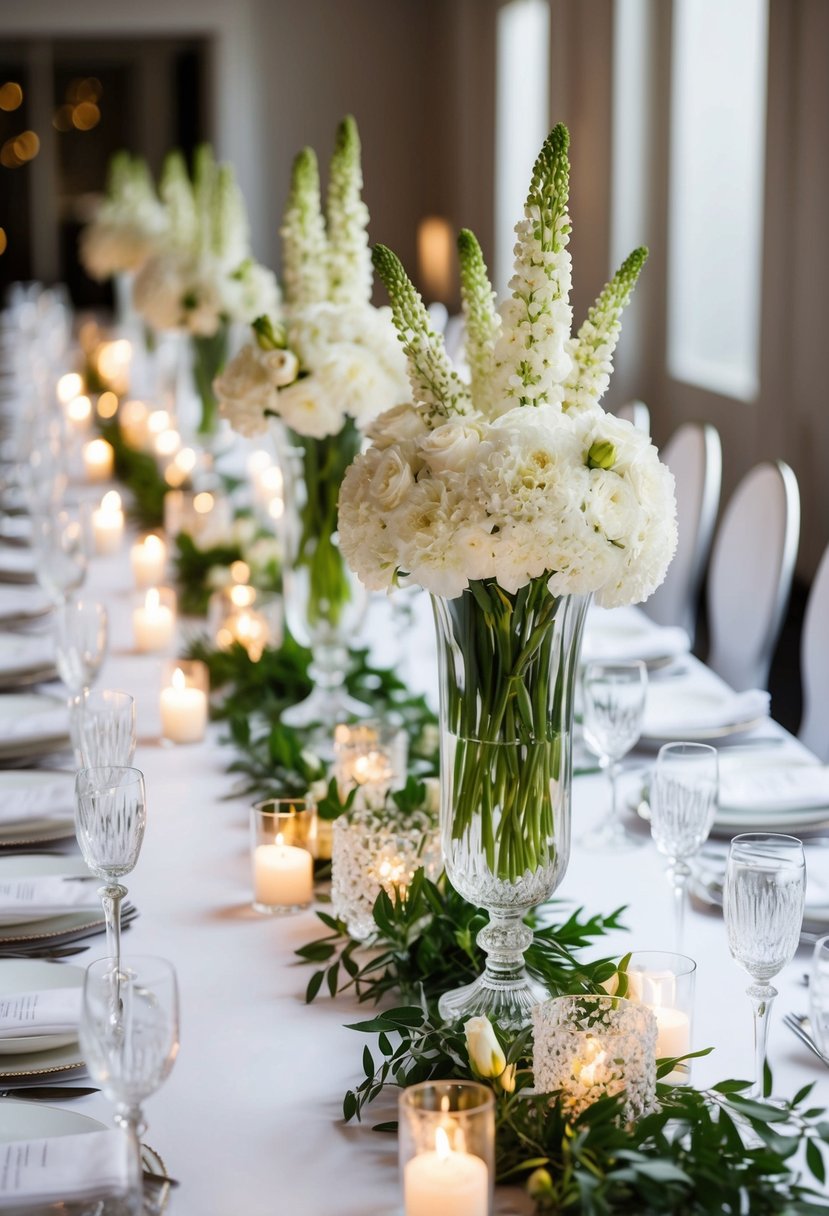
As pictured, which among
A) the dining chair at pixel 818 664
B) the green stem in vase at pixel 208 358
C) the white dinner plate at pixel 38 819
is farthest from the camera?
the green stem in vase at pixel 208 358

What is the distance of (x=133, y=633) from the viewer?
288 centimetres

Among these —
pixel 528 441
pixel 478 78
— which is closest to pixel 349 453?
pixel 528 441

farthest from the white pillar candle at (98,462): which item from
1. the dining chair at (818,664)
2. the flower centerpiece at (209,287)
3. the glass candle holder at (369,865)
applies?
the glass candle holder at (369,865)

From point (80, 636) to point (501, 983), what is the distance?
3.19ft

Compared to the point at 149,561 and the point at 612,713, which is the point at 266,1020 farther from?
the point at 149,561

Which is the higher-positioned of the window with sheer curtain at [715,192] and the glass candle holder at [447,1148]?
the window with sheer curtain at [715,192]

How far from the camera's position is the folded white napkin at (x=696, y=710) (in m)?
2.23

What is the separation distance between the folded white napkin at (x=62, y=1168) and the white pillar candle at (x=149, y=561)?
2.04m

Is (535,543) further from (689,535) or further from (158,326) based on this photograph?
(158,326)

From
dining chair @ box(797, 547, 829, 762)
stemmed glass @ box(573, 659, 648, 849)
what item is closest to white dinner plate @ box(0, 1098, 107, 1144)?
stemmed glass @ box(573, 659, 648, 849)

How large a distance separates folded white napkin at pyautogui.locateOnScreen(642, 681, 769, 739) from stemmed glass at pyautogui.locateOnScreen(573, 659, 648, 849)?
23cm

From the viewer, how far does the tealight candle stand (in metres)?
3.54

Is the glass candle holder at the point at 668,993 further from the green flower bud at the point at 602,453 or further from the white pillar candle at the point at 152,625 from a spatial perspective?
the white pillar candle at the point at 152,625

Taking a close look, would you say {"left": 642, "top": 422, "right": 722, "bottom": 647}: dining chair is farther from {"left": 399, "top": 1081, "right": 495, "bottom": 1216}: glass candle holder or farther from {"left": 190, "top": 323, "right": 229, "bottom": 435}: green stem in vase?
{"left": 399, "top": 1081, "right": 495, "bottom": 1216}: glass candle holder
